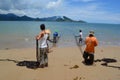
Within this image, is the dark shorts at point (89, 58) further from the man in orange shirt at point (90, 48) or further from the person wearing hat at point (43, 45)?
the person wearing hat at point (43, 45)

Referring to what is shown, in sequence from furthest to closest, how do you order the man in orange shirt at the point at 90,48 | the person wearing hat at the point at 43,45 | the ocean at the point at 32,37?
the ocean at the point at 32,37, the man in orange shirt at the point at 90,48, the person wearing hat at the point at 43,45

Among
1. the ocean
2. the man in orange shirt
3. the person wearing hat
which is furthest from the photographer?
the ocean

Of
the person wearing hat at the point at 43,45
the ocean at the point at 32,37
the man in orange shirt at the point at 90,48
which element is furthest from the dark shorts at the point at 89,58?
the ocean at the point at 32,37

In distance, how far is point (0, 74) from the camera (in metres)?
8.09

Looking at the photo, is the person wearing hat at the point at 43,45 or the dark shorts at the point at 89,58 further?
the dark shorts at the point at 89,58

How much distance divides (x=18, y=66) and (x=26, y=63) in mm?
510

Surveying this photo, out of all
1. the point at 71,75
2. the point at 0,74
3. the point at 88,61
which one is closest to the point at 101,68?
the point at 88,61

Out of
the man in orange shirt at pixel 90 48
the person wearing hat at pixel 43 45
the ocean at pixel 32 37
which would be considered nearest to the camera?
the person wearing hat at pixel 43 45

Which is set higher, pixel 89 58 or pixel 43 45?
pixel 43 45

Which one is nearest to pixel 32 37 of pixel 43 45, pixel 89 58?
pixel 89 58

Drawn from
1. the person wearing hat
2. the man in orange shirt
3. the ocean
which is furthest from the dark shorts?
the ocean

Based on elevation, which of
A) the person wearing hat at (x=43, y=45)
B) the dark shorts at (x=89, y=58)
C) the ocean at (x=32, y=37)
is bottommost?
the ocean at (x=32, y=37)

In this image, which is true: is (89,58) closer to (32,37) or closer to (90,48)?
(90,48)

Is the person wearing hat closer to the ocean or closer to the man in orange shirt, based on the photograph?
the man in orange shirt
